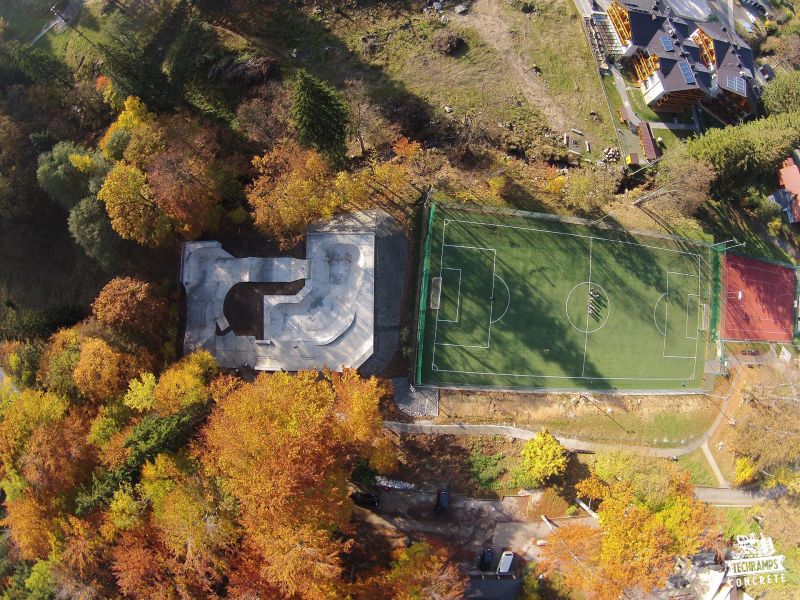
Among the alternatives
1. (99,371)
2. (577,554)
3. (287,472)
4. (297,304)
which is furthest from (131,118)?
(577,554)

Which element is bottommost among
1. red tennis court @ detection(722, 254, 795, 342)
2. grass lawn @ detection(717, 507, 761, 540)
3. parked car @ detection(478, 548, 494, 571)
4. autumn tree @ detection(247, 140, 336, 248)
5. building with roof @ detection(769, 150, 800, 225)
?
grass lawn @ detection(717, 507, 761, 540)

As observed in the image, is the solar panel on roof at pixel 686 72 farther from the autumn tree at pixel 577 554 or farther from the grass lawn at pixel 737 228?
the autumn tree at pixel 577 554

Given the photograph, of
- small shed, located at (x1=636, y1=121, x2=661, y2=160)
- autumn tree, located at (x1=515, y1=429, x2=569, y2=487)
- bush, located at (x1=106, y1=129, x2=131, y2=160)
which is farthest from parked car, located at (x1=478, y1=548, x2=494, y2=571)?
bush, located at (x1=106, y1=129, x2=131, y2=160)

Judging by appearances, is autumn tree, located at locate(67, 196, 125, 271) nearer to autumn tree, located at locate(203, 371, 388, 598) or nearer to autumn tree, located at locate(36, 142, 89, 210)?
autumn tree, located at locate(36, 142, 89, 210)

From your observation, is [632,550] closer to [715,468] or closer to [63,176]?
[715,468]

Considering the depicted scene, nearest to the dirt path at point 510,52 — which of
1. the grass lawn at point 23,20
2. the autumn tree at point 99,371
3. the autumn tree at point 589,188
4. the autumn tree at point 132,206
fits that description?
the autumn tree at point 589,188

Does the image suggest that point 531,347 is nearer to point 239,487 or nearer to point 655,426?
point 655,426
